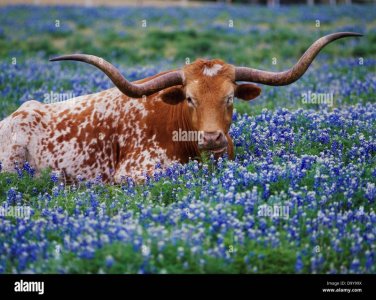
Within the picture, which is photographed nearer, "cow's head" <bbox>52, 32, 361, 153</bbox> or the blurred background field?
"cow's head" <bbox>52, 32, 361, 153</bbox>

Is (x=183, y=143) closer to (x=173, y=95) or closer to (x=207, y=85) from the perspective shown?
(x=173, y=95)

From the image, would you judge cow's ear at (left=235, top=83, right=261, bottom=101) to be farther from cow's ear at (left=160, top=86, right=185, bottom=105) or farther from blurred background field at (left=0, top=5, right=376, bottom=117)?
Answer: blurred background field at (left=0, top=5, right=376, bottom=117)

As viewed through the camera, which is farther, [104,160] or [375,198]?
[104,160]

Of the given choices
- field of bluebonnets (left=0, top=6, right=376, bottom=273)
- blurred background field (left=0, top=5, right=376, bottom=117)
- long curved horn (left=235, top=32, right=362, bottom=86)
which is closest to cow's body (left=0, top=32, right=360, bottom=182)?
long curved horn (left=235, top=32, right=362, bottom=86)

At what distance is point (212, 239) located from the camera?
602 centimetres

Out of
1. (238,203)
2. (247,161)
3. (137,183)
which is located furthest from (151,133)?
(238,203)

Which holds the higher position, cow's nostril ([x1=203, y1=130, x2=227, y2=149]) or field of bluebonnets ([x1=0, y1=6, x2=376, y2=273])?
cow's nostril ([x1=203, y1=130, x2=227, y2=149])

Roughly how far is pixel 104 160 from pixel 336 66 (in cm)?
922

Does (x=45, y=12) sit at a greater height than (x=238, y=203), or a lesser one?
greater

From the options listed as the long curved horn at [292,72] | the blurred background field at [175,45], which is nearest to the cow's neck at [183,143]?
the long curved horn at [292,72]

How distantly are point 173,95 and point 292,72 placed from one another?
5.17 ft

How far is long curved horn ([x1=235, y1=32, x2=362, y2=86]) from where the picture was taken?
803 cm
